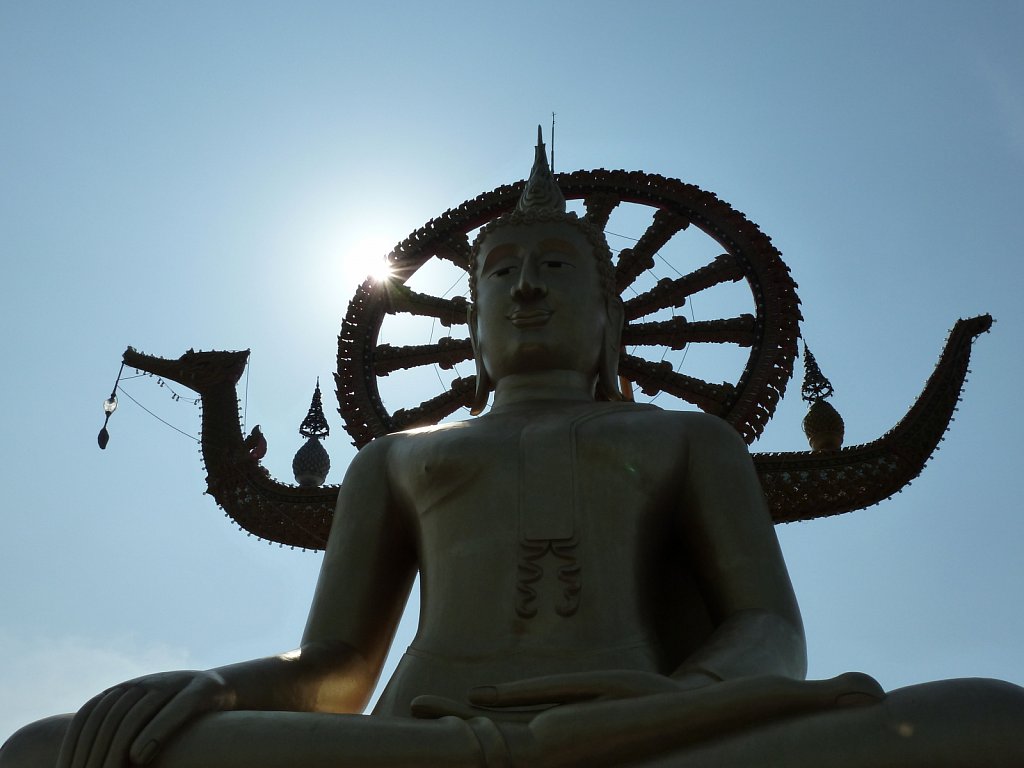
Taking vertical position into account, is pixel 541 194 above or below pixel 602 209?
below

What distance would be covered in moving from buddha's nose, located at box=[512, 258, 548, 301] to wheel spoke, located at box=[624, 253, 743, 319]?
1.02 meters

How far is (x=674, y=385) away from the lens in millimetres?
5719

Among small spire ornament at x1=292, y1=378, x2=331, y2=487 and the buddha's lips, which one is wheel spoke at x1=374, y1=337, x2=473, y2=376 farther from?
small spire ornament at x1=292, y1=378, x2=331, y2=487

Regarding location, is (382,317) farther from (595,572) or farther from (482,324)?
(595,572)

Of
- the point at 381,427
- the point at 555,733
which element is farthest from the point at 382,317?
the point at 555,733

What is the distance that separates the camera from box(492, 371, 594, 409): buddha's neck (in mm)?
4887

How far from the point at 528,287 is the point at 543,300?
98mm

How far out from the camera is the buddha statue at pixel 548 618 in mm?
3061

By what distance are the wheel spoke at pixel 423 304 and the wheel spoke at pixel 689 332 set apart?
2.65ft

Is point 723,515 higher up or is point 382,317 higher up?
point 382,317

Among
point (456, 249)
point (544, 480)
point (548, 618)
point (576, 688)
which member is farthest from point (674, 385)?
point (576, 688)

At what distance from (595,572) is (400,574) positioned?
2.82 feet

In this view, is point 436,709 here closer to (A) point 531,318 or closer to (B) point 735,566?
(B) point 735,566

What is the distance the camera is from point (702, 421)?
4516 millimetres
